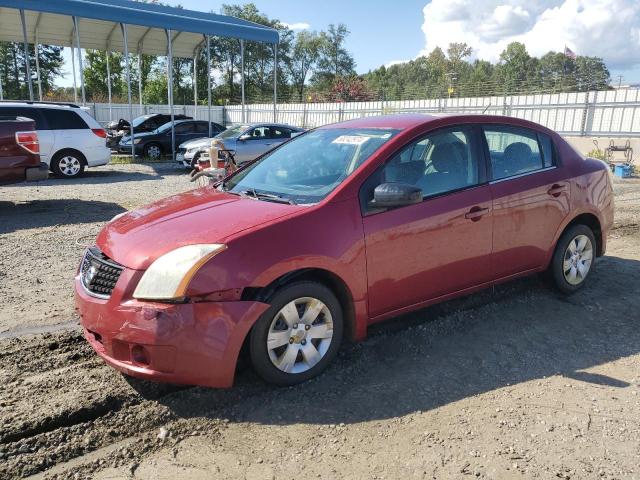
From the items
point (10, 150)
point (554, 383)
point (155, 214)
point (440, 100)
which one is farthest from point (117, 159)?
point (554, 383)

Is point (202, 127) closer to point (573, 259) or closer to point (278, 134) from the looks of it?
point (278, 134)

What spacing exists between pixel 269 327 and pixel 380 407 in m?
0.82

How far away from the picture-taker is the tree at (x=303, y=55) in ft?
267

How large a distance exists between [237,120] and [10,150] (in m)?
26.5

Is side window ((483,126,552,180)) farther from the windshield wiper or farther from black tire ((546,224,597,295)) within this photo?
the windshield wiper

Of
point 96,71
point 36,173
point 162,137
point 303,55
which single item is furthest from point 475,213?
point 303,55

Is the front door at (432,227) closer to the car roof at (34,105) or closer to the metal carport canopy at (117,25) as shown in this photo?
the car roof at (34,105)

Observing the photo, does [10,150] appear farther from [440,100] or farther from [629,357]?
[440,100]

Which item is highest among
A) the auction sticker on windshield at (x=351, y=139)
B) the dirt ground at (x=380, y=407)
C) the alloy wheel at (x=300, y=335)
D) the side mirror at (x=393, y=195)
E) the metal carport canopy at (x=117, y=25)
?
the metal carport canopy at (x=117, y=25)

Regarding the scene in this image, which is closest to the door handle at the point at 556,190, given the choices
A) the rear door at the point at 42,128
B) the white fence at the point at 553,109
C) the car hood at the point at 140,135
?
the white fence at the point at 553,109

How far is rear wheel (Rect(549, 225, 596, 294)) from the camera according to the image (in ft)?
15.7

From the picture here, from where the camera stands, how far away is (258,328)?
3070mm

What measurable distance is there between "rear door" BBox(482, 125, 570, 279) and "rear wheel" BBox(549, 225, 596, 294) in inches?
8.4

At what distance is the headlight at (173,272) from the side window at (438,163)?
139 centimetres
